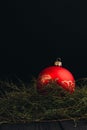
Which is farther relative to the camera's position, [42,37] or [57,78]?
[42,37]

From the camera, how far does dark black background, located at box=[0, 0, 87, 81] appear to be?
8.39ft

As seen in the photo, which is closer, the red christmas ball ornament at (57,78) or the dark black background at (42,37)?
the red christmas ball ornament at (57,78)

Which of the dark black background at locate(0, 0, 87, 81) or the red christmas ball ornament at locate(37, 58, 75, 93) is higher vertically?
the dark black background at locate(0, 0, 87, 81)

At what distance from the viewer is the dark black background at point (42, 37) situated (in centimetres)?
256

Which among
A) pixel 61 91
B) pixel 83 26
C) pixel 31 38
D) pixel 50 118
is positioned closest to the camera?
pixel 50 118

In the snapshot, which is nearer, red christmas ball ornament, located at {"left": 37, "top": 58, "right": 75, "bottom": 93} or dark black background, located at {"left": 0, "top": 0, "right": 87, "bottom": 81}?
red christmas ball ornament, located at {"left": 37, "top": 58, "right": 75, "bottom": 93}

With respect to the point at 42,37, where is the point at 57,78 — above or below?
below

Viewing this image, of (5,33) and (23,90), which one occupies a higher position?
(5,33)

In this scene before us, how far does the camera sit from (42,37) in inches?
117

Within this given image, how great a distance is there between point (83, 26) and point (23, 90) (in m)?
1.36

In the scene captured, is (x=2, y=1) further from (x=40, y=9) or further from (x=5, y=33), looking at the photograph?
(x=5, y=33)

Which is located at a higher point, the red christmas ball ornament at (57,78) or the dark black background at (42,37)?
the dark black background at (42,37)

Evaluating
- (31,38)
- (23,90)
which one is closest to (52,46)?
(31,38)

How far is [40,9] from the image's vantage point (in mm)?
2582
